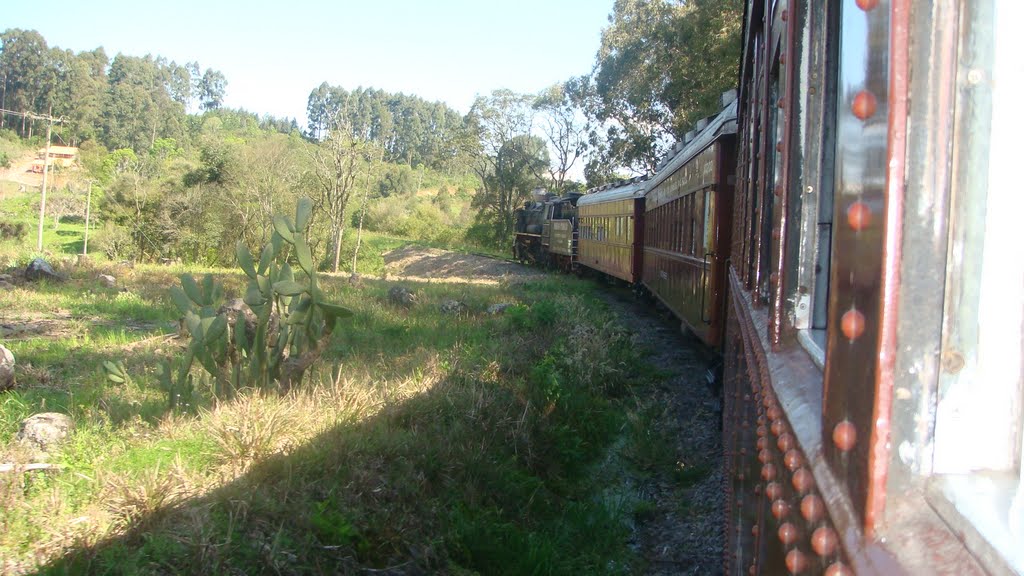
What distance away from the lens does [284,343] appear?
6.84 meters

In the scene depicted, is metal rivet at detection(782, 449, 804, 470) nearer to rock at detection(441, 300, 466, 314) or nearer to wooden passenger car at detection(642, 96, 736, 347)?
wooden passenger car at detection(642, 96, 736, 347)

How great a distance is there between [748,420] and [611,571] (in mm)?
2700

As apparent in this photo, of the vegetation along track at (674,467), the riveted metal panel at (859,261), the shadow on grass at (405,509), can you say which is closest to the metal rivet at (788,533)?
A: the riveted metal panel at (859,261)

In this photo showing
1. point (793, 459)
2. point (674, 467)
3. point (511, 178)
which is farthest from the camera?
point (511, 178)

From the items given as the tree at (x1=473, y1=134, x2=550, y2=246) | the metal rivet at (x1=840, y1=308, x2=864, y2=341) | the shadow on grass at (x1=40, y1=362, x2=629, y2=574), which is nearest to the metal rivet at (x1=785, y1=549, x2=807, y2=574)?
the metal rivet at (x1=840, y1=308, x2=864, y2=341)

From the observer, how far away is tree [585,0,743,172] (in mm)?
23906

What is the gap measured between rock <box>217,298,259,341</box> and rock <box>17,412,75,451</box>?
1.71 m

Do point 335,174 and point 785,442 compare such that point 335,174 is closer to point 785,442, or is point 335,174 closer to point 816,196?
point 816,196

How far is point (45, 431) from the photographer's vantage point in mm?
5316

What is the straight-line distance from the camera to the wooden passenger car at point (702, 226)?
23.4ft

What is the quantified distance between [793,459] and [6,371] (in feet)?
29.0

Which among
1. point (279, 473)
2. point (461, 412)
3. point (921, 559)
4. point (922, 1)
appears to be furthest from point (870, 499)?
point (461, 412)

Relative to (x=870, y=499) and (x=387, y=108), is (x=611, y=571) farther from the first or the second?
(x=387, y=108)

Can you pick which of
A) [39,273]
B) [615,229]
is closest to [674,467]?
[615,229]
